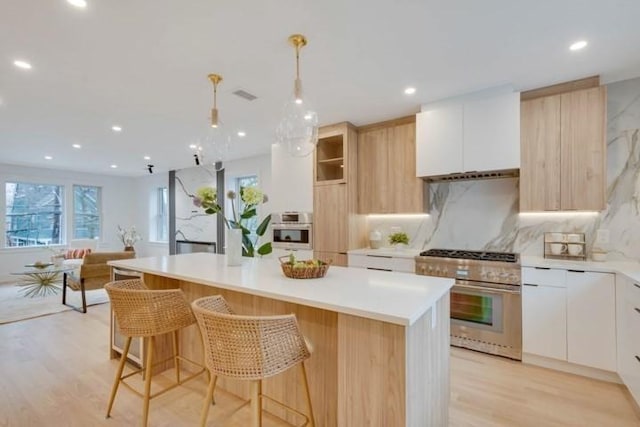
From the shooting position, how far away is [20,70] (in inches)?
98.3

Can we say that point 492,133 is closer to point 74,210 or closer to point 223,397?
point 223,397

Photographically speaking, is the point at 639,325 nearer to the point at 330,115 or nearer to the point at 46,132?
the point at 330,115

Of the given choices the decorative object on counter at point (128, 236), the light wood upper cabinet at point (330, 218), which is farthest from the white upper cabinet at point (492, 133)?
the decorative object on counter at point (128, 236)

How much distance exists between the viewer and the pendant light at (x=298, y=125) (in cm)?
223

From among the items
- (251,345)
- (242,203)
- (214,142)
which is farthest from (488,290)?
(242,203)

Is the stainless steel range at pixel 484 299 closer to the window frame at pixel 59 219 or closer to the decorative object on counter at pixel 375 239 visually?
the decorative object on counter at pixel 375 239

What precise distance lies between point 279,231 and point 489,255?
2672 mm

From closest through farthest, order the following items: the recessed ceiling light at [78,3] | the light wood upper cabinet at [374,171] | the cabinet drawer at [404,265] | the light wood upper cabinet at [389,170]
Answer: the recessed ceiling light at [78,3] → the cabinet drawer at [404,265] → the light wood upper cabinet at [389,170] → the light wood upper cabinet at [374,171]

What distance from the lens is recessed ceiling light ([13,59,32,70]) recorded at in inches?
93.0

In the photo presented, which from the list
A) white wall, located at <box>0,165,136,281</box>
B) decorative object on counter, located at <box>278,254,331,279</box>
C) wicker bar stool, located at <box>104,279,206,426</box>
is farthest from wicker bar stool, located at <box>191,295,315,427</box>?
white wall, located at <box>0,165,136,281</box>

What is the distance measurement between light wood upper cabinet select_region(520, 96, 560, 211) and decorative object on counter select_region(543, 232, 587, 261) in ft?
1.19

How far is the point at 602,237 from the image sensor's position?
2.86 metres

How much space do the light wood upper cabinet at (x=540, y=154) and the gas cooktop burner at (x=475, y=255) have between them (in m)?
0.51

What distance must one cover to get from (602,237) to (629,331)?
103cm
